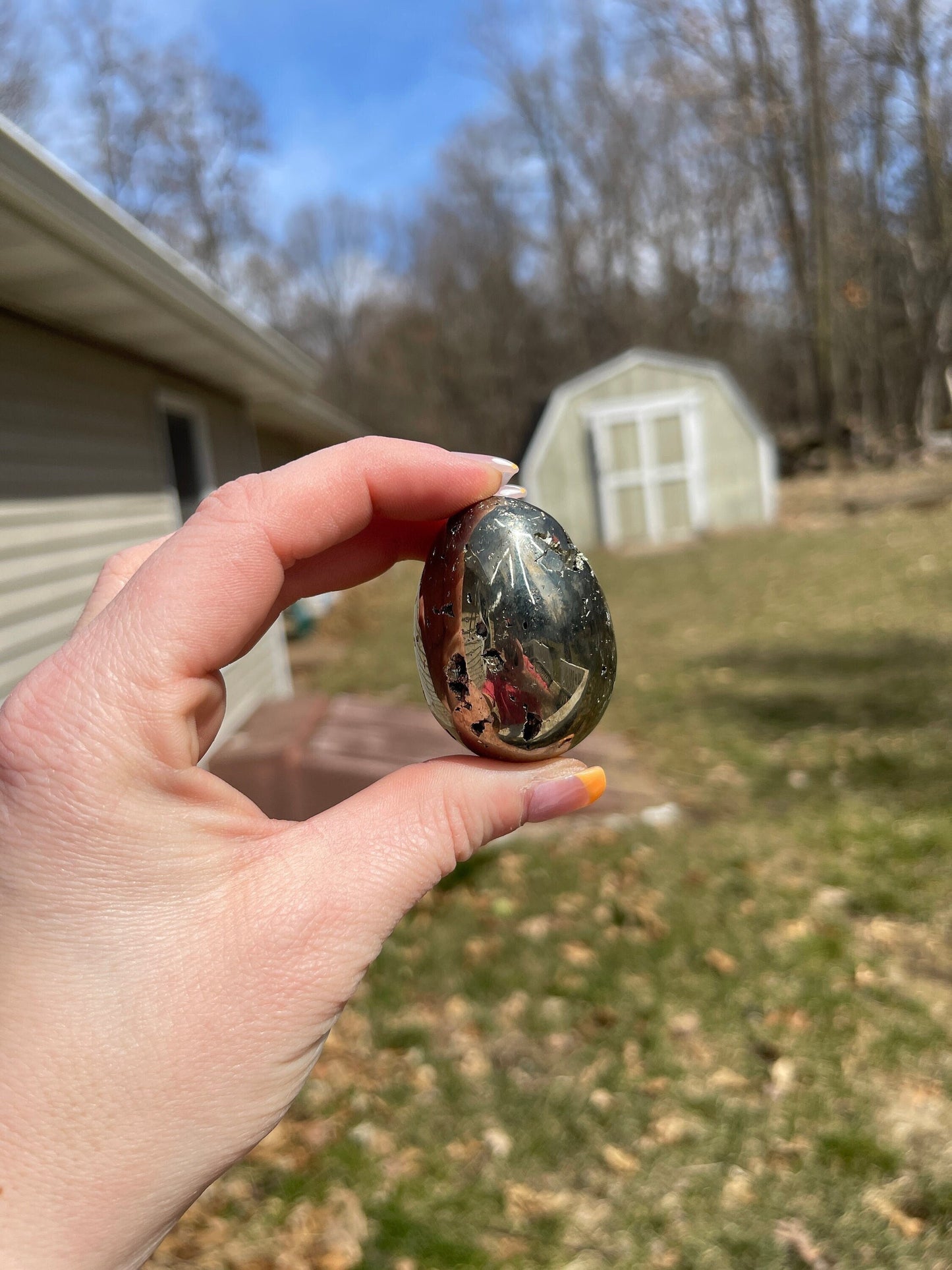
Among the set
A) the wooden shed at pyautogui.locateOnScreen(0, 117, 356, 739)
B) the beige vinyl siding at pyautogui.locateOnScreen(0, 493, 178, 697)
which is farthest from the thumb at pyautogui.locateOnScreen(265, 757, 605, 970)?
the beige vinyl siding at pyautogui.locateOnScreen(0, 493, 178, 697)

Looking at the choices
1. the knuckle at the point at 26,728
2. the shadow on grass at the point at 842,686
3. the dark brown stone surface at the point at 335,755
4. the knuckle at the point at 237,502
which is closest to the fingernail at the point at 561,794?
the knuckle at the point at 237,502

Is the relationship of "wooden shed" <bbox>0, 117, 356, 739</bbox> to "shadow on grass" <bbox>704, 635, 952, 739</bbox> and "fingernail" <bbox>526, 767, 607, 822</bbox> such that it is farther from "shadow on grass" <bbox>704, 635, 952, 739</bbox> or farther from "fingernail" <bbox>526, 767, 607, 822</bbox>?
"shadow on grass" <bbox>704, 635, 952, 739</bbox>

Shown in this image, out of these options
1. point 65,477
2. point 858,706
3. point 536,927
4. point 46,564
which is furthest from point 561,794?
point 858,706

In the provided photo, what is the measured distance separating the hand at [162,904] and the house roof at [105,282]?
Result: 2.69 m

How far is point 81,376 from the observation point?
5.82 m

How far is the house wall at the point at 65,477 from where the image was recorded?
15.9 feet

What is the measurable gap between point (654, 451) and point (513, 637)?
19.4m

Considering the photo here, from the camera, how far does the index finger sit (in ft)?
4.58

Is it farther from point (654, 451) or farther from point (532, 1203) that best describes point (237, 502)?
point (654, 451)

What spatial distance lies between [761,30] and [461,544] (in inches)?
1177

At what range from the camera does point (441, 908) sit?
5000 millimetres

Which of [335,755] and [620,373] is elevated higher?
[620,373]

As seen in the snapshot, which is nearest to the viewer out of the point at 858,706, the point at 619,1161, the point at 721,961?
the point at 619,1161

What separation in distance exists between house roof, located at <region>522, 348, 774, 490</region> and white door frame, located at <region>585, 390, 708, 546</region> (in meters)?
0.59
